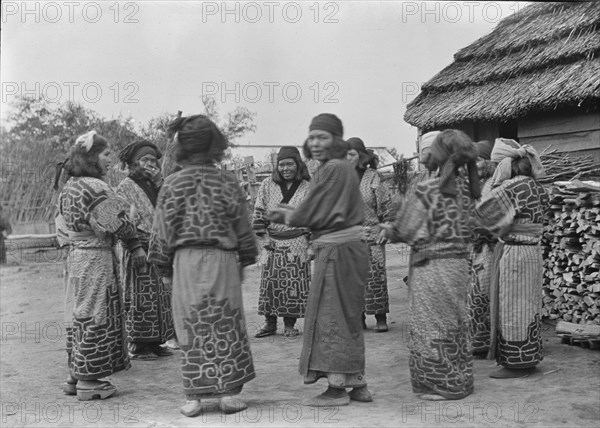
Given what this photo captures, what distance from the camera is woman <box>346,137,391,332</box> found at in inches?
268

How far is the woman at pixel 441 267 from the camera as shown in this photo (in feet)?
14.7

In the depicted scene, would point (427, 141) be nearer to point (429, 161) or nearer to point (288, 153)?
point (429, 161)

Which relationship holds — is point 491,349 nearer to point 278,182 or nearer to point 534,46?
point 278,182

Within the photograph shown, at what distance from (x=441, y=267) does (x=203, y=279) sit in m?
1.55

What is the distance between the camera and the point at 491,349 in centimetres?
541

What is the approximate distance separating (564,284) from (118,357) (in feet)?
13.9

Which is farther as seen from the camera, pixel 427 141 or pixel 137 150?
pixel 137 150

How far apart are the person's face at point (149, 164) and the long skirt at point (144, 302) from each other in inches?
24.2

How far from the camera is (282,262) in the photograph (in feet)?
22.5

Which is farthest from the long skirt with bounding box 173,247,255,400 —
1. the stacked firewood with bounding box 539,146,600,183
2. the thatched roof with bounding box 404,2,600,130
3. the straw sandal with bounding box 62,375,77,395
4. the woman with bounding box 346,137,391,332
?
the thatched roof with bounding box 404,2,600,130

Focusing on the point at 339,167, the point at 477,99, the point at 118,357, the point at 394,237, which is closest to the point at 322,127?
the point at 339,167

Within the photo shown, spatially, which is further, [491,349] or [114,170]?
[114,170]

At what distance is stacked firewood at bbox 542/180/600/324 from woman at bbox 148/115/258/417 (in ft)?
11.8

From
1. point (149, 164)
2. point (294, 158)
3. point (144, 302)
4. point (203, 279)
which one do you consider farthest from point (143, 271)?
point (203, 279)
